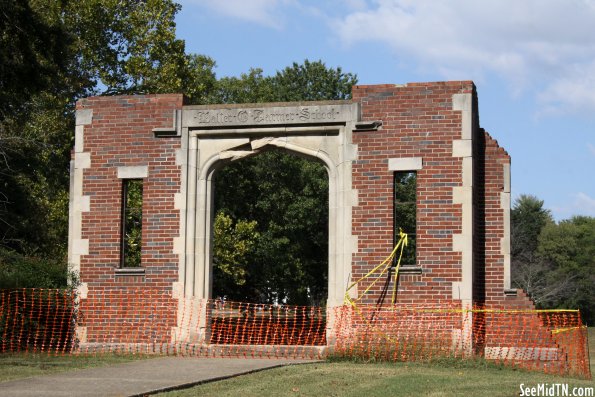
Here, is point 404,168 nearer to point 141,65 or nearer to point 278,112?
point 278,112

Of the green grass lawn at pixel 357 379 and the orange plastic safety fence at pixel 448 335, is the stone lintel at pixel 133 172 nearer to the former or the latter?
the green grass lawn at pixel 357 379

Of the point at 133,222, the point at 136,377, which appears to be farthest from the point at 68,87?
the point at 136,377

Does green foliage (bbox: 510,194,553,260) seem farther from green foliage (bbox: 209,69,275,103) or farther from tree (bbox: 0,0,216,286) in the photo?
tree (bbox: 0,0,216,286)

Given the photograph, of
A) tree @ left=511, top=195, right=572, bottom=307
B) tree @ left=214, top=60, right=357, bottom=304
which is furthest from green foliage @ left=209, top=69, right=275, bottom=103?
tree @ left=511, top=195, right=572, bottom=307

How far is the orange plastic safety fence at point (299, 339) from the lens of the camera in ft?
59.9

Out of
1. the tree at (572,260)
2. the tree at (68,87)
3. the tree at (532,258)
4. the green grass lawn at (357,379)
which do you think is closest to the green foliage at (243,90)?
the tree at (68,87)

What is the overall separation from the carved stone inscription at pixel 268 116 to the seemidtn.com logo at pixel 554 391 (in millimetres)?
8128

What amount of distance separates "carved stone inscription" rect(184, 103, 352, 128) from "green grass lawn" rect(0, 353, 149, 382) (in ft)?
16.6

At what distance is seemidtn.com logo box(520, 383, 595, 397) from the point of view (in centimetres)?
1206

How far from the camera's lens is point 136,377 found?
1348 centimetres

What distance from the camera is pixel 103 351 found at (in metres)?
19.8

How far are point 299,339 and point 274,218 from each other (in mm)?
25021

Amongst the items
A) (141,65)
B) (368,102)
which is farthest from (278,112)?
(141,65)

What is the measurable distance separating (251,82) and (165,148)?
30.7 m
